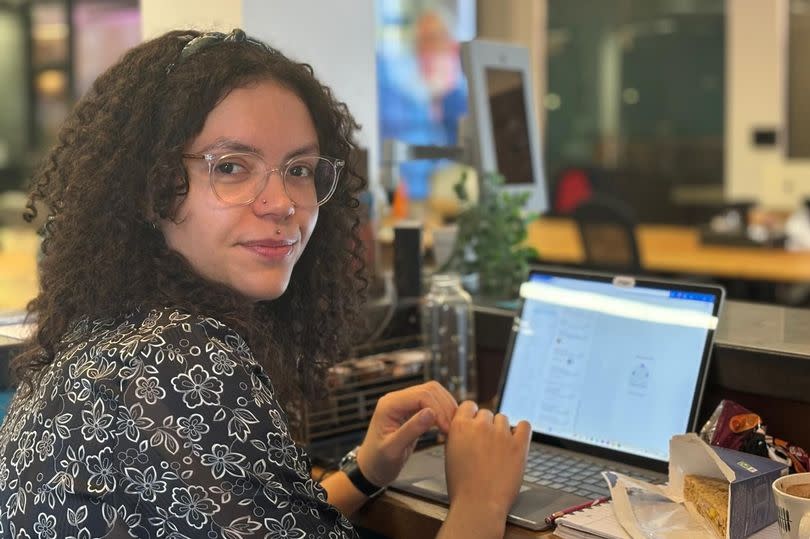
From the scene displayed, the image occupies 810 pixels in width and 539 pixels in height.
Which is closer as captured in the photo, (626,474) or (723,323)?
(626,474)

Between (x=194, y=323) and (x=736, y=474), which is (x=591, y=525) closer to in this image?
(x=736, y=474)

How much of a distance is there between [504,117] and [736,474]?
1.36 meters

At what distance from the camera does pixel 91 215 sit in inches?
46.5

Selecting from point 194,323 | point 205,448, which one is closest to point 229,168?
point 194,323

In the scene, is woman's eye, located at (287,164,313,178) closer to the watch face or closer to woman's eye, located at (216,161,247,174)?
woman's eye, located at (216,161,247,174)

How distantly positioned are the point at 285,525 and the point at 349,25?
1.37m

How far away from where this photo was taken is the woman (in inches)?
40.2

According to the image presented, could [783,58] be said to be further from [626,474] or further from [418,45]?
[626,474]

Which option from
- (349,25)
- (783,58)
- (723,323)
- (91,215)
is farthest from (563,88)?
(91,215)

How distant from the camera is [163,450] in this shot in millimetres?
1002

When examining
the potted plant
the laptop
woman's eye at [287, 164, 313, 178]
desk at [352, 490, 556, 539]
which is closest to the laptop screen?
the laptop

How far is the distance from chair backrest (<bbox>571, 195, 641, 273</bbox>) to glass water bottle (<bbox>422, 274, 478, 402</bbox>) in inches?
85.2

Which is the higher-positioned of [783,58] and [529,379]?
[783,58]

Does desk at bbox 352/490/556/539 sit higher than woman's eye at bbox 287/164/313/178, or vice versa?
woman's eye at bbox 287/164/313/178
